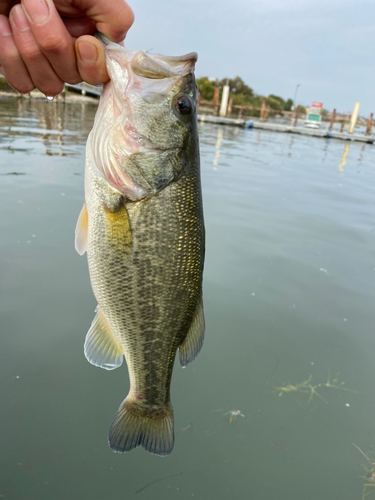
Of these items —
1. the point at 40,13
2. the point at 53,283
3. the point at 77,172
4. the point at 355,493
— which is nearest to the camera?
the point at 40,13

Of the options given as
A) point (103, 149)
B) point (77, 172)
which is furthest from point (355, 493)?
point (77, 172)

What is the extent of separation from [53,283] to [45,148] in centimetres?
800

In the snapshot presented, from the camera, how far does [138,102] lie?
5.23ft

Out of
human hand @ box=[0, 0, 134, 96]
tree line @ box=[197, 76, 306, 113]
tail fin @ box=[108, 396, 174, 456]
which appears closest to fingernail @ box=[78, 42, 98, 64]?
human hand @ box=[0, 0, 134, 96]

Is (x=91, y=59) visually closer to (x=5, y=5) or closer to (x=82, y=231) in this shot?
(x=5, y=5)

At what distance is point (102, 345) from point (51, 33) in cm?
146

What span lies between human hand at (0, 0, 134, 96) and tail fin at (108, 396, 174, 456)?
163 centimetres

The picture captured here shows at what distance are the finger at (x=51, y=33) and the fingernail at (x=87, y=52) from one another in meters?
0.09

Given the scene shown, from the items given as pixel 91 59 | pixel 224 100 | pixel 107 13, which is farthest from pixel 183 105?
pixel 224 100

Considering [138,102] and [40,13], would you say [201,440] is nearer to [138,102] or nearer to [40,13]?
[138,102]

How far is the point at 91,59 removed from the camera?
5.10 feet

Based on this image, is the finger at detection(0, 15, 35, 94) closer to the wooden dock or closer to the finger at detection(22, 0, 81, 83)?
the finger at detection(22, 0, 81, 83)

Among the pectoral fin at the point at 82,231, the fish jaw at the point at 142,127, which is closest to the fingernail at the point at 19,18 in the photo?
the fish jaw at the point at 142,127

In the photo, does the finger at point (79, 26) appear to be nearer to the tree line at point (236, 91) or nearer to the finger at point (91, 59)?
Answer: the finger at point (91, 59)
